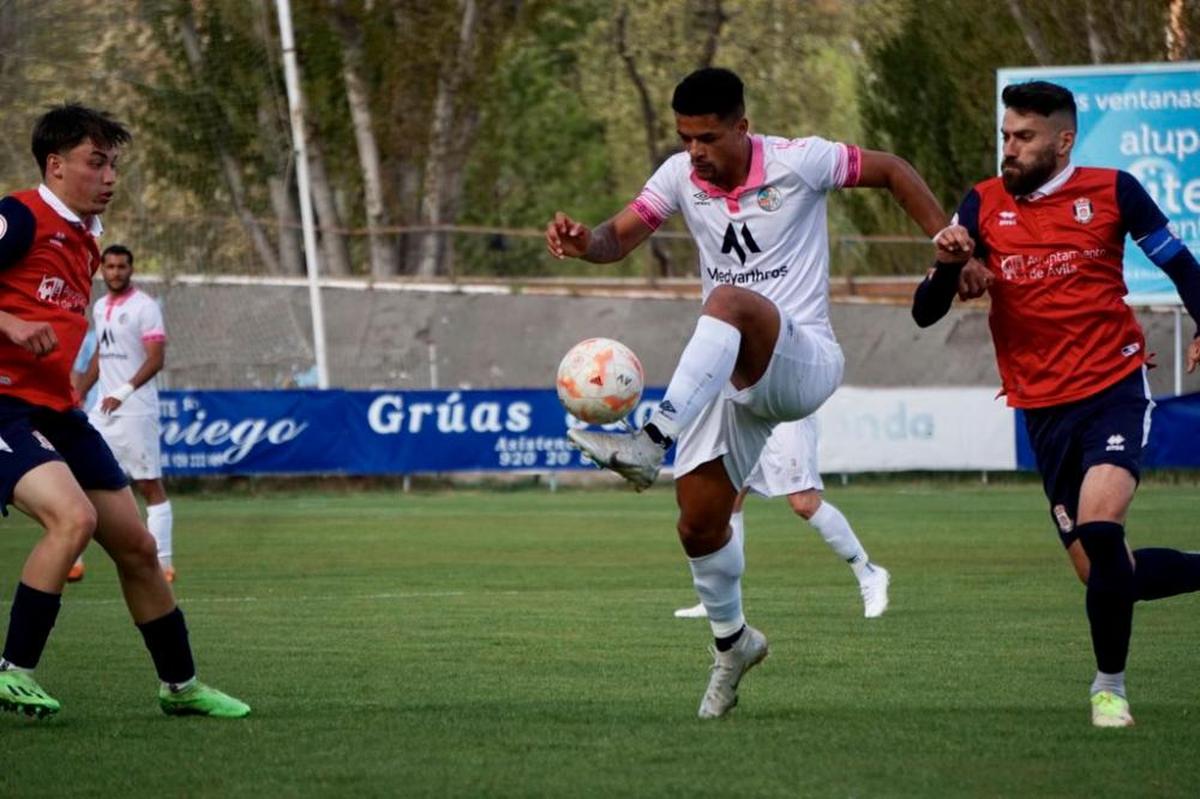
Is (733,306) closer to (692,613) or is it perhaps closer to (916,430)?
(692,613)

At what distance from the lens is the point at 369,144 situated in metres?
39.4

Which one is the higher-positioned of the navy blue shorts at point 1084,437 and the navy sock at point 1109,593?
the navy blue shorts at point 1084,437

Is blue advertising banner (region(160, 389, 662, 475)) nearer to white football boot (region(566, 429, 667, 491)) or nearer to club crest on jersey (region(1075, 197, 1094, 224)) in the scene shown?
club crest on jersey (region(1075, 197, 1094, 224))

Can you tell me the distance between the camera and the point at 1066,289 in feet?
26.5

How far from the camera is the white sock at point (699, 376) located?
23.9 feet

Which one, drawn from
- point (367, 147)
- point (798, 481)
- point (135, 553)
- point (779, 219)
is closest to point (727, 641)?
point (779, 219)

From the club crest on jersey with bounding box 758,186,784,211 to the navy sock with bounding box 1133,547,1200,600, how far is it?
78.9 inches

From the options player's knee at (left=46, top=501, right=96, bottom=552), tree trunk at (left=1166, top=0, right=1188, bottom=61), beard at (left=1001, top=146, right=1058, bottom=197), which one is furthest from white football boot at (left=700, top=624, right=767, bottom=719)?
tree trunk at (left=1166, top=0, right=1188, bottom=61)

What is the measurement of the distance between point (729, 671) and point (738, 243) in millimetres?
1721

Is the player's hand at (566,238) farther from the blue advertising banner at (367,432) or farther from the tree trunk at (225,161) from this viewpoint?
the tree trunk at (225,161)

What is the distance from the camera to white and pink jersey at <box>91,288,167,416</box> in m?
16.6

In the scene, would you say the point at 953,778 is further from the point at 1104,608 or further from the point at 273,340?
the point at 273,340

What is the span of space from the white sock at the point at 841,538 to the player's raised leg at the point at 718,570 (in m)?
4.66

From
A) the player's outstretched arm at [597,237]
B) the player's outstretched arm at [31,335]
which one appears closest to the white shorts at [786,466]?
the player's outstretched arm at [597,237]
